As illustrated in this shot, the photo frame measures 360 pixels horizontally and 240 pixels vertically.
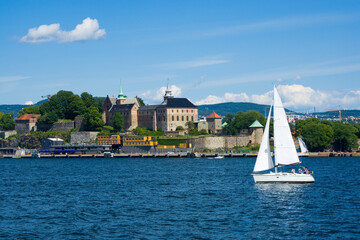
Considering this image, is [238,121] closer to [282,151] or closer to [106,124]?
[106,124]

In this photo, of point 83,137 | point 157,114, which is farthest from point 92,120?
point 157,114

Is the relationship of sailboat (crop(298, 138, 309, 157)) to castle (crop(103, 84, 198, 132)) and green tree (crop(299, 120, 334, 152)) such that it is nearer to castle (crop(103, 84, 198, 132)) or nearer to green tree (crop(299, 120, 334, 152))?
green tree (crop(299, 120, 334, 152))

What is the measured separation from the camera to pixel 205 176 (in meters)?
58.2

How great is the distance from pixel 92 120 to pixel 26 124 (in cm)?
1704

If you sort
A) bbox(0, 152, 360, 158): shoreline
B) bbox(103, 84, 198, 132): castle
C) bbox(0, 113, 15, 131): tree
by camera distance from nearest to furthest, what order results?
bbox(0, 152, 360, 158): shoreline → bbox(103, 84, 198, 132): castle → bbox(0, 113, 15, 131): tree

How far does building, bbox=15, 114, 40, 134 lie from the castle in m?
15.5

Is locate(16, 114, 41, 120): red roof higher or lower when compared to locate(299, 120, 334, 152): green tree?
higher

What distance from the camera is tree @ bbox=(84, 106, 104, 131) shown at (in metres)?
117

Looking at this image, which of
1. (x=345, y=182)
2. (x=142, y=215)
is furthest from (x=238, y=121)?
(x=142, y=215)

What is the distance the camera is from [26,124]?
123812 millimetres

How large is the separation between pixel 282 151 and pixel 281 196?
648cm

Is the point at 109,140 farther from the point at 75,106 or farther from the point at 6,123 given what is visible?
the point at 6,123

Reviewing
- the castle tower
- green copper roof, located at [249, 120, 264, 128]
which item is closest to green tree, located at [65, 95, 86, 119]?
the castle tower

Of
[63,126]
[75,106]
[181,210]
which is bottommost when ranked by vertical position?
[181,210]
